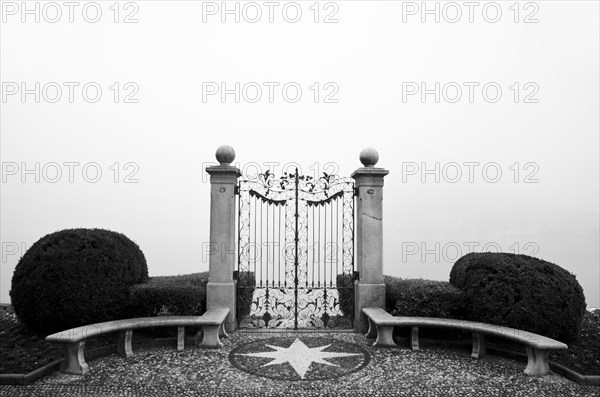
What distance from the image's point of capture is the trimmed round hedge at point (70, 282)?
7.88m

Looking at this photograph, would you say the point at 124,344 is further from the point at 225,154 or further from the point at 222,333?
the point at 225,154

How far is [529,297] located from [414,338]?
2.04m

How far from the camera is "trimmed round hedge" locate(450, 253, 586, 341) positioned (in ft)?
24.1

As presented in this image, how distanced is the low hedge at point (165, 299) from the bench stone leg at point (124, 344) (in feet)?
2.82

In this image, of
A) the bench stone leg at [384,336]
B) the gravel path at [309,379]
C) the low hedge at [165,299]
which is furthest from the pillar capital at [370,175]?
the low hedge at [165,299]

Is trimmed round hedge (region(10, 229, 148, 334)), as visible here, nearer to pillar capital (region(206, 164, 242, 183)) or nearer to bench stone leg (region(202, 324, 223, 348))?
bench stone leg (region(202, 324, 223, 348))

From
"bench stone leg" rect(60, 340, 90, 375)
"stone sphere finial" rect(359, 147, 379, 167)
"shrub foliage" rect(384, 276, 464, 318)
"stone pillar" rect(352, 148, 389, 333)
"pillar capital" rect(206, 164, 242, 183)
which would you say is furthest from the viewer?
"stone sphere finial" rect(359, 147, 379, 167)

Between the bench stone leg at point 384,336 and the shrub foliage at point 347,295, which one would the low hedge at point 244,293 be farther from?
the bench stone leg at point 384,336

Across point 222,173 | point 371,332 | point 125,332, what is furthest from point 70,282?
point 371,332

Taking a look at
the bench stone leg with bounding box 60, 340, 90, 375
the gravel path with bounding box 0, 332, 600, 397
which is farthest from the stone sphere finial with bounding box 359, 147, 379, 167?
the bench stone leg with bounding box 60, 340, 90, 375

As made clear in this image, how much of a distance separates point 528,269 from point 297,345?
4.24 m

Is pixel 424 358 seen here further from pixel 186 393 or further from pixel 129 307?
pixel 129 307

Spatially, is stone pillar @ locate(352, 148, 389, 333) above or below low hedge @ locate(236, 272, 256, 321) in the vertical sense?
above

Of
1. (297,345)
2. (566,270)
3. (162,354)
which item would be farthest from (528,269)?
(162,354)
